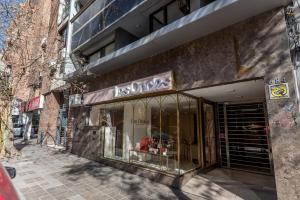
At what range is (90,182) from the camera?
611 centimetres

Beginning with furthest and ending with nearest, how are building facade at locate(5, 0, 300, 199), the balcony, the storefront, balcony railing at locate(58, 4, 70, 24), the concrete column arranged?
balcony railing at locate(58, 4, 70, 24) → the storefront → the balcony → building facade at locate(5, 0, 300, 199) → the concrete column

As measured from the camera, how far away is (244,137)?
300 inches

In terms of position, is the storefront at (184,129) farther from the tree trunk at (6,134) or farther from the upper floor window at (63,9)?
the upper floor window at (63,9)

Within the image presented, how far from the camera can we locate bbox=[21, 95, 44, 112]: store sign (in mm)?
16748

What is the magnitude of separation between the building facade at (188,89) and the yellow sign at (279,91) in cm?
2

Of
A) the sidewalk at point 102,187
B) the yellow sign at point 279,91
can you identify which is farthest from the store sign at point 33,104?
the yellow sign at point 279,91

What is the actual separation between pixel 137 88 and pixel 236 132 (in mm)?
4592

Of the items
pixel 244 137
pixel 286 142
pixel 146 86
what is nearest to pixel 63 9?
pixel 146 86

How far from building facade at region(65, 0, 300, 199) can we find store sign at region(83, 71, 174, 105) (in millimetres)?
40

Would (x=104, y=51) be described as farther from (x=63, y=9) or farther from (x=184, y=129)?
(x=63, y=9)

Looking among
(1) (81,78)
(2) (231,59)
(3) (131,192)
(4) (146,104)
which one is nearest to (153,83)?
(4) (146,104)

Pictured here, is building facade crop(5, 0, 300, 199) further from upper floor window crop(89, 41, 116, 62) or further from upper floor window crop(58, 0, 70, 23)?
upper floor window crop(58, 0, 70, 23)

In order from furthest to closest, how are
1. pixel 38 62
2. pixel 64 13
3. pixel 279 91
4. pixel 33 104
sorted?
1. pixel 33 104
2. pixel 64 13
3. pixel 38 62
4. pixel 279 91

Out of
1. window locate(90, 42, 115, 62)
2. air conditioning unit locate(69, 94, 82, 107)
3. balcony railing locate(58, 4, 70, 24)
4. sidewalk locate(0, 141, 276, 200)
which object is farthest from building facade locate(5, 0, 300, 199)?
balcony railing locate(58, 4, 70, 24)
